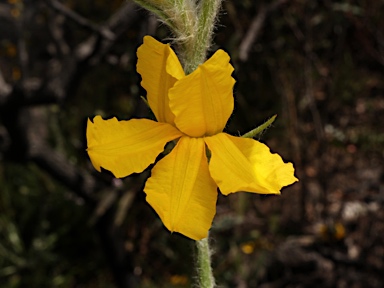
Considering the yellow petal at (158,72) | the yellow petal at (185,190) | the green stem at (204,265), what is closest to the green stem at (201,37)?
the yellow petal at (158,72)

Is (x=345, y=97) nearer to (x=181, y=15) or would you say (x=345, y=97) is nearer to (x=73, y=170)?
(x=73, y=170)

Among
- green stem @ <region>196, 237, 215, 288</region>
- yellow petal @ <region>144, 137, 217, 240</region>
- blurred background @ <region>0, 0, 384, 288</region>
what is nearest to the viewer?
yellow petal @ <region>144, 137, 217, 240</region>

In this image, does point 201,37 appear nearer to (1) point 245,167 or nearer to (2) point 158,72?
(2) point 158,72

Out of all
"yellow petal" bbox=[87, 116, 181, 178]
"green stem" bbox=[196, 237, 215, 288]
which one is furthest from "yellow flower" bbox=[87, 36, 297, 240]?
"green stem" bbox=[196, 237, 215, 288]

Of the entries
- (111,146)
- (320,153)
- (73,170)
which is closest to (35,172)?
(73,170)

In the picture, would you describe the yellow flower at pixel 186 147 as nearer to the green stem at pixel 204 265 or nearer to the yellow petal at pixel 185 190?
the yellow petal at pixel 185 190

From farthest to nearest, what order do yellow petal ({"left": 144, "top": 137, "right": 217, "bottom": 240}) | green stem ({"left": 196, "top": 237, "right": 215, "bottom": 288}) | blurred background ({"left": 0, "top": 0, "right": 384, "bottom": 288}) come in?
1. blurred background ({"left": 0, "top": 0, "right": 384, "bottom": 288})
2. green stem ({"left": 196, "top": 237, "right": 215, "bottom": 288})
3. yellow petal ({"left": 144, "top": 137, "right": 217, "bottom": 240})

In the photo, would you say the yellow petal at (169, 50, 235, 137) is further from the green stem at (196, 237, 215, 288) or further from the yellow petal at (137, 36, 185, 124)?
the green stem at (196, 237, 215, 288)
